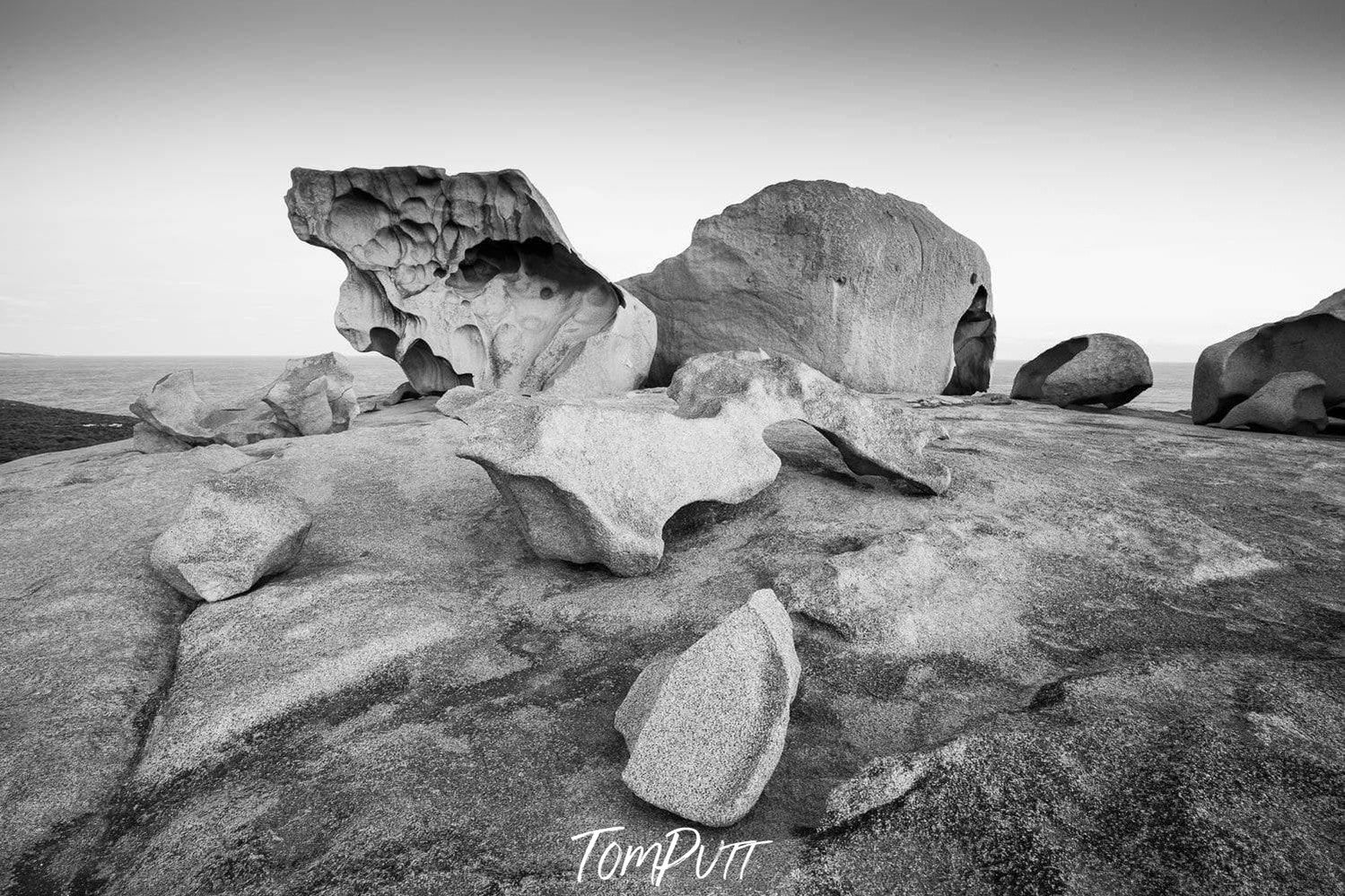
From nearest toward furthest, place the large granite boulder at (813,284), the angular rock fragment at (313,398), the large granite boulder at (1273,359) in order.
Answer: the large granite boulder at (1273,359) → the angular rock fragment at (313,398) → the large granite boulder at (813,284)

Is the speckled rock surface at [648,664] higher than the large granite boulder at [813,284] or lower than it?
lower

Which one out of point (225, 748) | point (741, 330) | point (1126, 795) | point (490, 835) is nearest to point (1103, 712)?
point (1126, 795)

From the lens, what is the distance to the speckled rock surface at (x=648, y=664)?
50.7 inches

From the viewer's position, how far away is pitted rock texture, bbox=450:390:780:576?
229 cm

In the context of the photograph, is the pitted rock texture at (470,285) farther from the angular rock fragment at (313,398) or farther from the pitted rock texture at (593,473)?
the pitted rock texture at (593,473)

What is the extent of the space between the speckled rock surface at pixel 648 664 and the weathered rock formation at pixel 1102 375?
2887mm

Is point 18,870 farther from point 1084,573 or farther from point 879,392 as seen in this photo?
point 879,392

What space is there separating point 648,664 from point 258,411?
16.5 ft

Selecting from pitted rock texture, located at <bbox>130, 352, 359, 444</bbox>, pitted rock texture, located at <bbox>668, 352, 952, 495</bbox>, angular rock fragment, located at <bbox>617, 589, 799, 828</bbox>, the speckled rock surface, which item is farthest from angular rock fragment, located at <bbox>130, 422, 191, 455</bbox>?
angular rock fragment, located at <bbox>617, 589, 799, 828</bbox>

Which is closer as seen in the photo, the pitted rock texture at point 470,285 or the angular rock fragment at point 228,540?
the angular rock fragment at point 228,540

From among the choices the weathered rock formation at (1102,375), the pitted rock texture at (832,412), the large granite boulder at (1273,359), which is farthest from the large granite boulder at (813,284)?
the pitted rock texture at (832,412)

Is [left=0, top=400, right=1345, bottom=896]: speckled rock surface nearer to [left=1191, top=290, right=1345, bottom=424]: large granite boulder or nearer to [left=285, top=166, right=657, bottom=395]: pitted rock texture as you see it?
[left=1191, top=290, right=1345, bottom=424]: large granite boulder

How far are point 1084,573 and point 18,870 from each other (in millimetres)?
2805

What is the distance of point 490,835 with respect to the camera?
136cm
